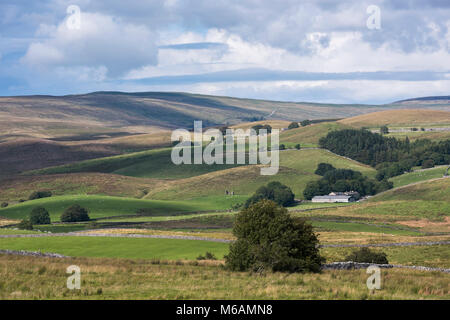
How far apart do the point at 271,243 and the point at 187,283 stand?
9.61 m

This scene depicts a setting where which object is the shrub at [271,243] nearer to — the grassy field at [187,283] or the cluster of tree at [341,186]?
the grassy field at [187,283]

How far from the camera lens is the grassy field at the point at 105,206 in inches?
5704

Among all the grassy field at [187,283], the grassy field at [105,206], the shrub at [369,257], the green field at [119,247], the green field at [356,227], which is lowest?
the grassy field at [105,206]

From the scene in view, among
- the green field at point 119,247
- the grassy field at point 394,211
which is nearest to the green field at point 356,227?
the grassy field at point 394,211

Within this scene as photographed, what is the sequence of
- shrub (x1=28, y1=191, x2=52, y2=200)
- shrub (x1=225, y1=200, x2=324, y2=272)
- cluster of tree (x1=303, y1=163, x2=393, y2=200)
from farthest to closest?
cluster of tree (x1=303, y1=163, x2=393, y2=200) < shrub (x1=28, y1=191, x2=52, y2=200) < shrub (x1=225, y1=200, x2=324, y2=272)

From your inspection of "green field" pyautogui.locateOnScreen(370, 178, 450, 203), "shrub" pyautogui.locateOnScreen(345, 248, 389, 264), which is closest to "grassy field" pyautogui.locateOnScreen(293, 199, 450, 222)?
"green field" pyautogui.locateOnScreen(370, 178, 450, 203)

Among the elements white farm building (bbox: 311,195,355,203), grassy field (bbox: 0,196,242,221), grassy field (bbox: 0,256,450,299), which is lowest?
white farm building (bbox: 311,195,355,203)

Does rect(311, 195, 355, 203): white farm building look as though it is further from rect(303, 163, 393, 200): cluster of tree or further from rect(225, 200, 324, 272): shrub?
rect(225, 200, 324, 272): shrub

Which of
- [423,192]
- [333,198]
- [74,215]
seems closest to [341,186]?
[333,198]

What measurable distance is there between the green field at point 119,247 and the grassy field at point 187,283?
15882 millimetres

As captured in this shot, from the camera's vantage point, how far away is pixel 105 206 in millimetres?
153375

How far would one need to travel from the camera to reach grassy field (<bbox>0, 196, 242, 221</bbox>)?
145 metres

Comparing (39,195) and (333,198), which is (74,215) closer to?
(39,195)

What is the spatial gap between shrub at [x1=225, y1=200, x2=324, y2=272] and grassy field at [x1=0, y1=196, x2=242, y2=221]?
101 metres
